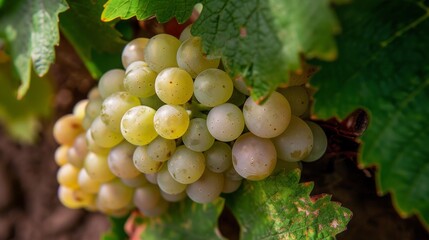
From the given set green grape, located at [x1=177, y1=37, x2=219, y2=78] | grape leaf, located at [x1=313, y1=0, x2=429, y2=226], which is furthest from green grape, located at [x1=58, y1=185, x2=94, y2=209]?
grape leaf, located at [x1=313, y1=0, x2=429, y2=226]

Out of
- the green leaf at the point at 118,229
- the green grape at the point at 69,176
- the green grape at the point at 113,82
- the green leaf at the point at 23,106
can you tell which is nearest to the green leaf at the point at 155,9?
the green grape at the point at 113,82

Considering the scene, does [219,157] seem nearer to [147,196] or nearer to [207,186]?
[207,186]

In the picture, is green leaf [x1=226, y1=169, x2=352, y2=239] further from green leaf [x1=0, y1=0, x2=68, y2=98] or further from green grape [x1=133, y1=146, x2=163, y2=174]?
green leaf [x1=0, y1=0, x2=68, y2=98]

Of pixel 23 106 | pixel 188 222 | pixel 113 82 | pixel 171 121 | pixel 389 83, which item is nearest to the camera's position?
pixel 389 83

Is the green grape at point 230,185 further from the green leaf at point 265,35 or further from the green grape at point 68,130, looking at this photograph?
the green grape at point 68,130

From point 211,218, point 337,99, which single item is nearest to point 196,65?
point 337,99

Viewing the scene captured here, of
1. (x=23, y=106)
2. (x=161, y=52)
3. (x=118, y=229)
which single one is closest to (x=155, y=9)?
(x=161, y=52)
